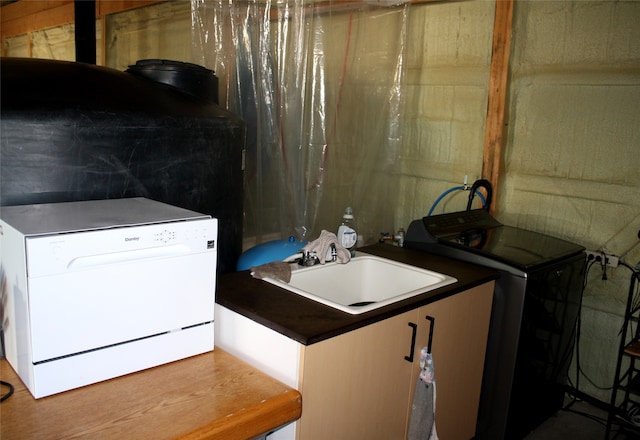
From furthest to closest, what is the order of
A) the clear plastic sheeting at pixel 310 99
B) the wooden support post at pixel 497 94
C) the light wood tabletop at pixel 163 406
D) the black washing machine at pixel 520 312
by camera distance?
the wooden support post at pixel 497 94, the clear plastic sheeting at pixel 310 99, the black washing machine at pixel 520 312, the light wood tabletop at pixel 163 406

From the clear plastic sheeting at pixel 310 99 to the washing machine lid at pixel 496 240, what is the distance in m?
0.57

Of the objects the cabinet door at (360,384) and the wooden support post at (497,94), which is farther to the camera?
the wooden support post at (497,94)

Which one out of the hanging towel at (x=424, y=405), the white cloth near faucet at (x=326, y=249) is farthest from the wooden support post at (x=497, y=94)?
the hanging towel at (x=424, y=405)

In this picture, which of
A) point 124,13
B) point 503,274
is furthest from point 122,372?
point 124,13

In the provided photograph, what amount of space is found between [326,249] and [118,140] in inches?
31.8

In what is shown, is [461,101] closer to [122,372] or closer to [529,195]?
[529,195]

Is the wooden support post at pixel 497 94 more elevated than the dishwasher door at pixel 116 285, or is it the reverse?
the wooden support post at pixel 497 94

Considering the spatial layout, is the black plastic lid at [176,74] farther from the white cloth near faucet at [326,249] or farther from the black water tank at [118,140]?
the white cloth near faucet at [326,249]

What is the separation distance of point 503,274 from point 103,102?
1546 millimetres

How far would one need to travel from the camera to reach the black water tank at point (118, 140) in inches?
58.1

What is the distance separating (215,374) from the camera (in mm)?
1416

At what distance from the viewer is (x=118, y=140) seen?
162 centimetres

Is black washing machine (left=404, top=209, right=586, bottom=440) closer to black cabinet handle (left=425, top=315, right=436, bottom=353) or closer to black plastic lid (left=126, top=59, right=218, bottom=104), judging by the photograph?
black cabinet handle (left=425, top=315, right=436, bottom=353)

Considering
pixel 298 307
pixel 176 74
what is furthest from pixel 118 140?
pixel 298 307
